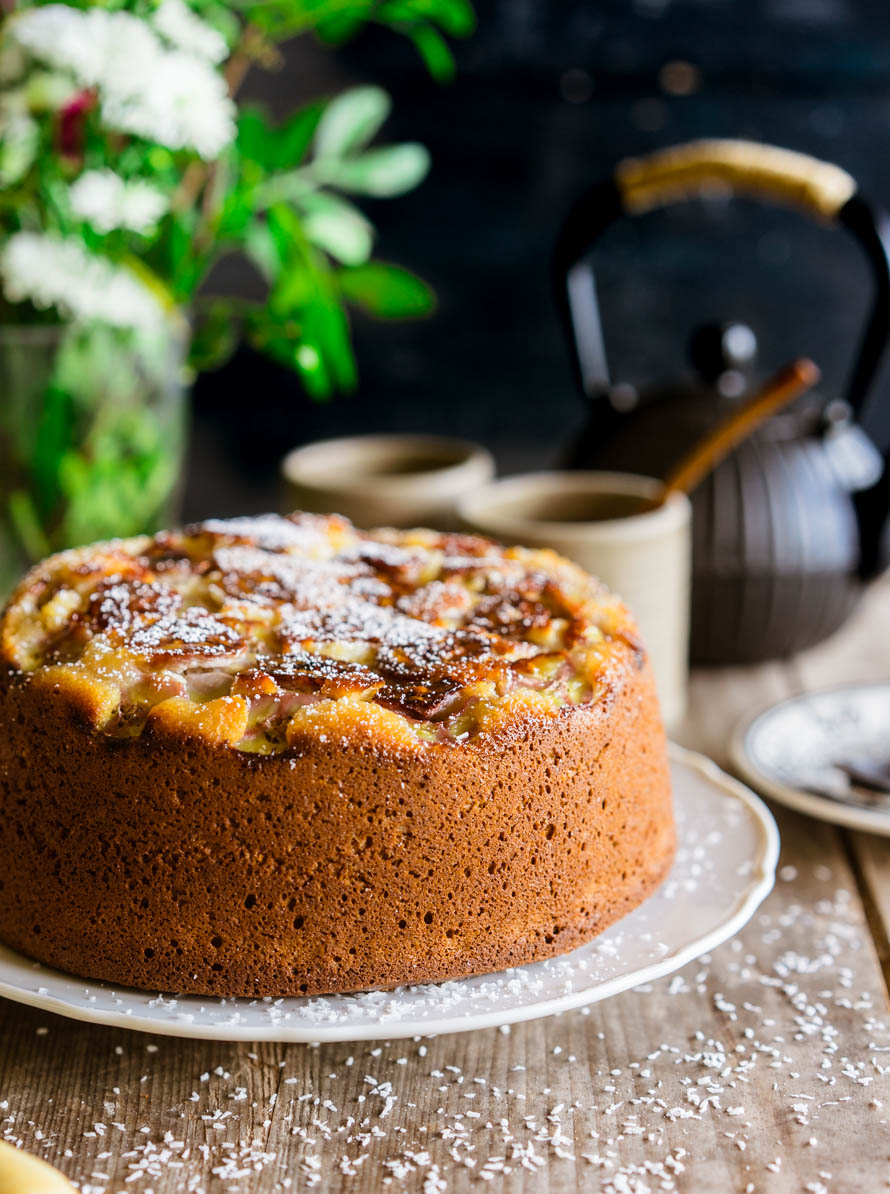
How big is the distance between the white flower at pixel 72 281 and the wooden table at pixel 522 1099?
0.80m

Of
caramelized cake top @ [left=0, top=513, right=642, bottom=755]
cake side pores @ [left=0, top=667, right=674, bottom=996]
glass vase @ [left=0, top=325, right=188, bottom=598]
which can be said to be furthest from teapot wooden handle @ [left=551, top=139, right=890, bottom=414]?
cake side pores @ [left=0, top=667, right=674, bottom=996]

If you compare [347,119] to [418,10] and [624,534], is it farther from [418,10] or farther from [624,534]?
[624,534]

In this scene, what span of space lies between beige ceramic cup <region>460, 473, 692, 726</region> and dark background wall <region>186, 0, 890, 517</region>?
0.71 m

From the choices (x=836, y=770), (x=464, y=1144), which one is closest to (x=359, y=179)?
(x=836, y=770)

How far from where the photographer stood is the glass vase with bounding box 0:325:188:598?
1626mm

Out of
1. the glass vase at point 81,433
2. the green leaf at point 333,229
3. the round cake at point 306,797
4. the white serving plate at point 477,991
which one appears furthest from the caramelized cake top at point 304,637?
the green leaf at point 333,229

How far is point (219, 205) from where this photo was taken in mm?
1787

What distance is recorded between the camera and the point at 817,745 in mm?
1612

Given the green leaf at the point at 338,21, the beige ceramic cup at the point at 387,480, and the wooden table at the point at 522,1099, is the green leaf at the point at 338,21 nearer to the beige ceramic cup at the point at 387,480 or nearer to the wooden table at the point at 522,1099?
the beige ceramic cup at the point at 387,480

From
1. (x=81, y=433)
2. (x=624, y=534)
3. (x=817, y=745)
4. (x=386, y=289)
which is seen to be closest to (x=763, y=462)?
(x=624, y=534)

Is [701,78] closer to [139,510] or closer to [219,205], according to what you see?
[219,205]

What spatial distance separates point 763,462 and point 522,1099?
3.45 ft

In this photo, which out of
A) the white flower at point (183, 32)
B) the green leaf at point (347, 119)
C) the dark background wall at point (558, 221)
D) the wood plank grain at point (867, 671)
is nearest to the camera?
the wood plank grain at point (867, 671)

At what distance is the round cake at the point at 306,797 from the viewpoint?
1.04m
